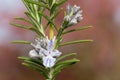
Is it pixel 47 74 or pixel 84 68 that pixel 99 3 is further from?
pixel 47 74

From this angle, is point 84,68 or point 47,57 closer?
point 47,57

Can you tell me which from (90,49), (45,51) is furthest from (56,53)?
(90,49)

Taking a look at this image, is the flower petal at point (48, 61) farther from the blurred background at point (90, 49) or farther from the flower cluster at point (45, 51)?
the blurred background at point (90, 49)

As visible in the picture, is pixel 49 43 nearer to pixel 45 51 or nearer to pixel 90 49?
pixel 45 51

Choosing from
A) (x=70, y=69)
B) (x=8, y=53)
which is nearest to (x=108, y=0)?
(x=70, y=69)

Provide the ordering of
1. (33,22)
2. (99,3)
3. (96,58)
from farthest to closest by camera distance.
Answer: (99,3) < (96,58) < (33,22)

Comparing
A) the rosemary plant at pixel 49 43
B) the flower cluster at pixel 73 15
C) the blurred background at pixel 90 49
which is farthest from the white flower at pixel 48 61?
the blurred background at pixel 90 49
